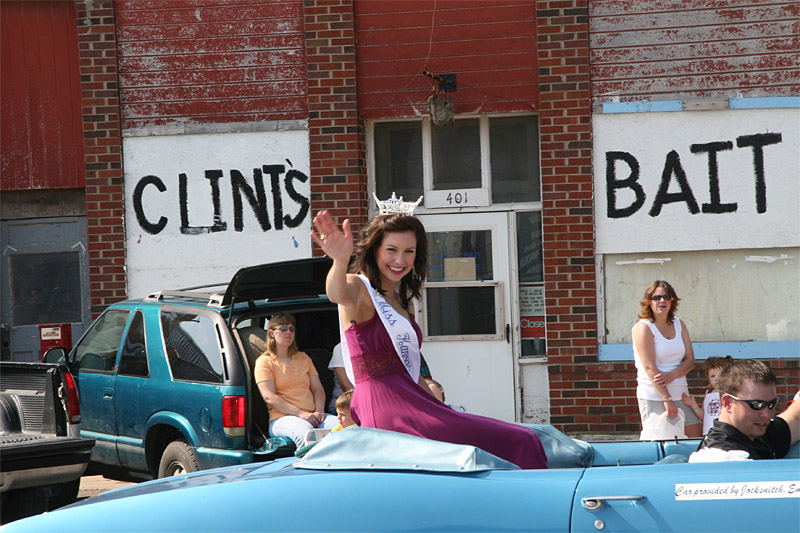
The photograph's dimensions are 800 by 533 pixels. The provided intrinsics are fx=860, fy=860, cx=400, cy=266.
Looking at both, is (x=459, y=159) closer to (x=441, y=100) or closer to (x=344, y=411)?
(x=441, y=100)

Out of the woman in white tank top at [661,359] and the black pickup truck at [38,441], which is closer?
the black pickup truck at [38,441]

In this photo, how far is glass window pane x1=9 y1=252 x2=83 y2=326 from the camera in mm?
9938

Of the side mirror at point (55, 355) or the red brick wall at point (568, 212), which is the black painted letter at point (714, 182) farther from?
the side mirror at point (55, 355)

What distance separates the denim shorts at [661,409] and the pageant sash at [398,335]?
3.83 meters

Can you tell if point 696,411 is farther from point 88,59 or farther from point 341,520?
point 88,59

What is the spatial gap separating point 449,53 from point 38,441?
18.6ft

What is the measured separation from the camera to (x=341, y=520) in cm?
258

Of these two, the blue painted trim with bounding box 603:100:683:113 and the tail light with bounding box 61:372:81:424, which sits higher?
the blue painted trim with bounding box 603:100:683:113

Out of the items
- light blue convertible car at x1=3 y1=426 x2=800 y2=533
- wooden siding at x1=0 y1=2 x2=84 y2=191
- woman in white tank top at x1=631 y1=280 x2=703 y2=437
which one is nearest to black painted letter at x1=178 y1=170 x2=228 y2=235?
wooden siding at x1=0 y1=2 x2=84 y2=191

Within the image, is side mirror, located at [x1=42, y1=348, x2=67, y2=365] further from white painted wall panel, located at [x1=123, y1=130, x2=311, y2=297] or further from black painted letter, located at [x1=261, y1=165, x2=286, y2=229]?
black painted letter, located at [x1=261, y1=165, x2=286, y2=229]

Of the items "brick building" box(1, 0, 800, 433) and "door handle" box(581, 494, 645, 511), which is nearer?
"door handle" box(581, 494, 645, 511)

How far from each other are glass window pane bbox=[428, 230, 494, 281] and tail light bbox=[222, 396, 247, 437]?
3867mm

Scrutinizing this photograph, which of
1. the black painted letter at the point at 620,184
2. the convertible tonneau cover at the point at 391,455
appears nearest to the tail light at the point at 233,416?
the convertible tonneau cover at the point at 391,455

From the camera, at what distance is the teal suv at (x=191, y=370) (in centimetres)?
575
